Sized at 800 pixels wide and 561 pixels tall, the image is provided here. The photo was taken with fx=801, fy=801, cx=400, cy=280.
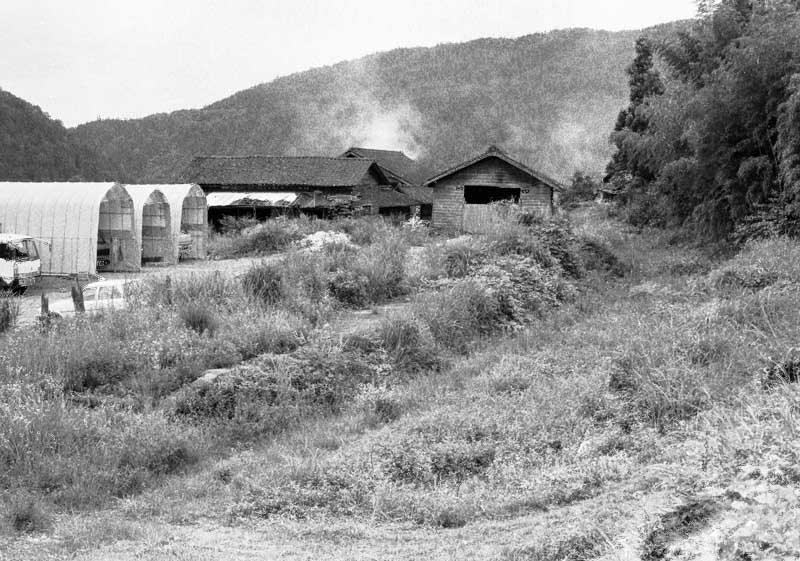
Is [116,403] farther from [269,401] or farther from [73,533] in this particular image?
[73,533]

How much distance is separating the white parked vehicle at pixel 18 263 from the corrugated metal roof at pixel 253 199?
1765 cm

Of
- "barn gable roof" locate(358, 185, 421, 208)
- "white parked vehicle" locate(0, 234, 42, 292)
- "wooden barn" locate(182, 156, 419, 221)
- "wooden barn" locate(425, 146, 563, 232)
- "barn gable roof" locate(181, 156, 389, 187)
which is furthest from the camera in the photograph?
"barn gable roof" locate(358, 185, 421, 208)

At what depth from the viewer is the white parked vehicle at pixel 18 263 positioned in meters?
21.5

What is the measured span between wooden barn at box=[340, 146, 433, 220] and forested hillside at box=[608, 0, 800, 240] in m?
23.6

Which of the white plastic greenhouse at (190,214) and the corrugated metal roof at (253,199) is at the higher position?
the corrugated metal roof at (253,199)

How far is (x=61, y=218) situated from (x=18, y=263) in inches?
136

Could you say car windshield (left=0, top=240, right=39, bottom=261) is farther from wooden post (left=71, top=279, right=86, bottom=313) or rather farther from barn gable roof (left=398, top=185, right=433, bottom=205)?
barn gable roof (left=398, top=185, right=433, bottom=205)

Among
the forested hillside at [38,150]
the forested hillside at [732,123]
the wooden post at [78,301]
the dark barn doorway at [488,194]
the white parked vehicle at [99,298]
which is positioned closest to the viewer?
the wooden post at [78,301]

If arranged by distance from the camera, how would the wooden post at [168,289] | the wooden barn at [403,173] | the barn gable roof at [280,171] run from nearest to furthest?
the wooden post at [168,289], the barn gable roof at [280,171], the wooden barn at [403,173]

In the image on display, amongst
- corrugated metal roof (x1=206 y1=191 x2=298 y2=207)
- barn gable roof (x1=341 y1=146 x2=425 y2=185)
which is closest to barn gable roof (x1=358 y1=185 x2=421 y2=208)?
barn gable roof (x1=341 y1=146 x2=425 y2=185)

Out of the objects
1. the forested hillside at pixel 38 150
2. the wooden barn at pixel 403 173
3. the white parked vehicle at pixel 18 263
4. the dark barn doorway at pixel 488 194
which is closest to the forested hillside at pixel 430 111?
the forested hillside at pixel 38 150

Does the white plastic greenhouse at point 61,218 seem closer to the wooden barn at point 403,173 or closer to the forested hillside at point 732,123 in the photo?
the forested hillside at point 732,123

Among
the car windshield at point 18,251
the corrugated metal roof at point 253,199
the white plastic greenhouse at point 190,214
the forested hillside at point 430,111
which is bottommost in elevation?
the car windshield at point 18,251

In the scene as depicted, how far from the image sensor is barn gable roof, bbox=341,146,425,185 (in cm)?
5350
